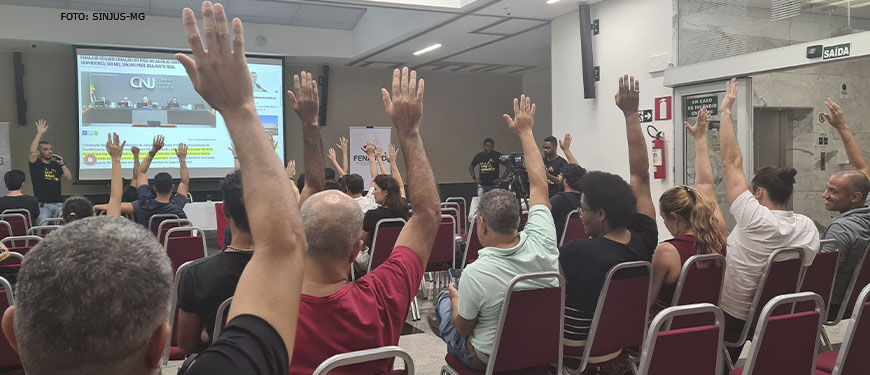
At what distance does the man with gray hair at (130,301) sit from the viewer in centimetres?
70

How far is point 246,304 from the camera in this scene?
936 millimetres

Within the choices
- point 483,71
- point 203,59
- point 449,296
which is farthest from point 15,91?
point 203,59

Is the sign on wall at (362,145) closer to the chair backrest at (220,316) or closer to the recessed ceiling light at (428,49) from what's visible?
the recessed ceiling light at (428,49)

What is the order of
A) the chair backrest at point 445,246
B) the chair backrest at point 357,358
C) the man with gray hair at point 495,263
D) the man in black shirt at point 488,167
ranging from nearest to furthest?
the chair backrest at point 357,358 < the man with gray hair at point 495,263 < the chair backrest at point 445,246 < the man in black shirt at point 488,167

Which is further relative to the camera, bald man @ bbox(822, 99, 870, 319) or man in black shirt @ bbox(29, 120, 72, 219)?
man in black shirt @ bbox(29, 120, 72, 219)

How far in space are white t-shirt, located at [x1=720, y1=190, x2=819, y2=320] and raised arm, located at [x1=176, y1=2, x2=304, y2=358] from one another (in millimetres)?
2669

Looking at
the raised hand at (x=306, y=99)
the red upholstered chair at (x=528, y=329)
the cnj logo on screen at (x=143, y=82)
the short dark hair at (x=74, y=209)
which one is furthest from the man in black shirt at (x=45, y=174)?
the red upholstered chair at (x=528, y=329)

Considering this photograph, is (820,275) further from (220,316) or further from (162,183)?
(162,183)

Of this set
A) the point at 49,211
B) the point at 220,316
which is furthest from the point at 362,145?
the point at 220,316

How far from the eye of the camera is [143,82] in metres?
10.2

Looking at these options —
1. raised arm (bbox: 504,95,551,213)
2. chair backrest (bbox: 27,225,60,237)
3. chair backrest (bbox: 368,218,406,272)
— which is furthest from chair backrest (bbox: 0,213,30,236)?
raised arm (bbox: 504,95,551,213)

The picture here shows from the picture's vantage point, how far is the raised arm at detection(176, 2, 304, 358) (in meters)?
0.95

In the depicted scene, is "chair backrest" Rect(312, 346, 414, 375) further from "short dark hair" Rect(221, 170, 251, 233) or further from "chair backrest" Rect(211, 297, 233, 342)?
"short dark hair" Rect(221, 170, 251, 233)

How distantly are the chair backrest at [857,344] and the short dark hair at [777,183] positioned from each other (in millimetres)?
1361
